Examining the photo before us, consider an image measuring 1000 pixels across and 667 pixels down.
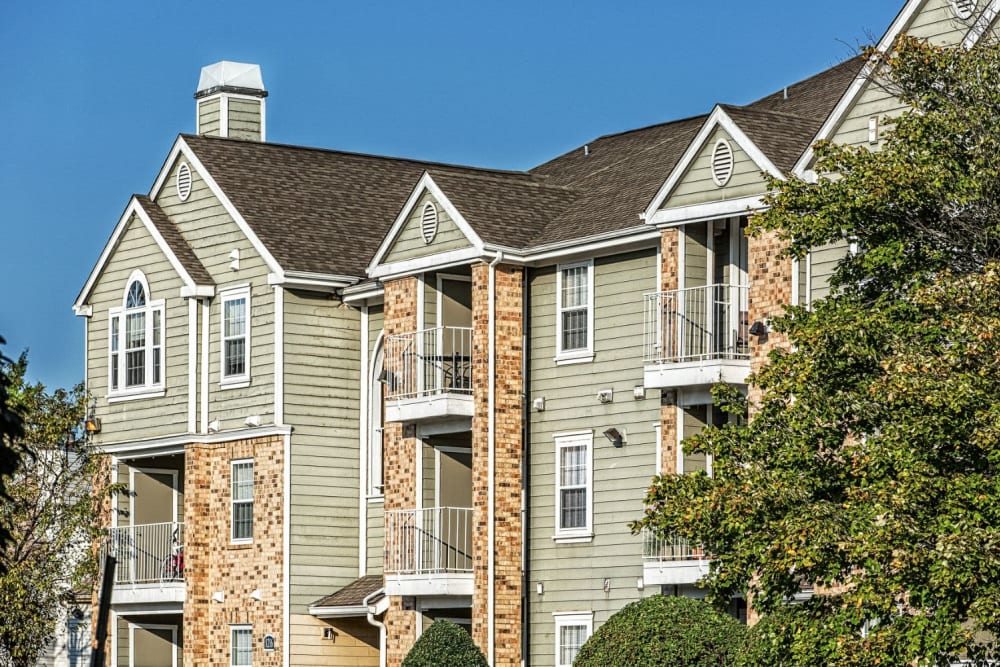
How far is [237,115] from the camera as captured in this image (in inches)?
1844

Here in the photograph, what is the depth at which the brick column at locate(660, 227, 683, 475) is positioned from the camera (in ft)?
108

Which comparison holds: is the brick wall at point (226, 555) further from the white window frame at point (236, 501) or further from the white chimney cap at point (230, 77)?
the white chimney cap at point (230, 77)

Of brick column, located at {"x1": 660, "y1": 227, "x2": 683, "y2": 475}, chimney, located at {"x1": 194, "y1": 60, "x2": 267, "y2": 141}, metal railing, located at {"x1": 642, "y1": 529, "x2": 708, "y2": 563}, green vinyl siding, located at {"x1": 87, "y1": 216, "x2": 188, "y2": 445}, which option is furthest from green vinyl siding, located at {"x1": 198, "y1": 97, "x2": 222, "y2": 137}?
metal railing, located at {"x1": 642, "y1": 529, "x2": 708, "y2": 563}

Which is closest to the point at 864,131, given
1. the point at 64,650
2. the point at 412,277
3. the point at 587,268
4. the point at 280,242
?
the point at 587,268

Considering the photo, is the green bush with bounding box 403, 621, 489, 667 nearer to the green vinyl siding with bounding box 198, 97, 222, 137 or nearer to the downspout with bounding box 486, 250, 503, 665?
the downspout with bounding box 486, 250, 503, 665

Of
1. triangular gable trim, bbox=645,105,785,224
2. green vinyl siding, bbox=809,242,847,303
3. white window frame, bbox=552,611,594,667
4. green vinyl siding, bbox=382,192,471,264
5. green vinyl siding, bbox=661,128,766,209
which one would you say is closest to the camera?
green vinyl siding, bbox=809,242,847,303

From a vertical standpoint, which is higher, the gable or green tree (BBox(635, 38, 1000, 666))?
the gable

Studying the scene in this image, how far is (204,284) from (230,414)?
9.97 ft

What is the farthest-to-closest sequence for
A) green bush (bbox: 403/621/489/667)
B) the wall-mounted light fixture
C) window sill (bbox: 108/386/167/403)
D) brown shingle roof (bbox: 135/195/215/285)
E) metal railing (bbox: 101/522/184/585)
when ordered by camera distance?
1. window sill (bbox: 108/386/167/403)
2. brown shingle roof (bbox: 135/195/215/285)
3. metal railing (bbox: 101/522/184/585)
4. the wall-mounted light fixture
5. green bush (bbox: 403/621/489/667)

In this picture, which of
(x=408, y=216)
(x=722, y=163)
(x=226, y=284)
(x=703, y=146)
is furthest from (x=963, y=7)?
(x=226, y=284)

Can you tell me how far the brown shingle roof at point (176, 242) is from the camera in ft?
141

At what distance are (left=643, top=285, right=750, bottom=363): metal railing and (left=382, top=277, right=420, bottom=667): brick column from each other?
6.59 meters

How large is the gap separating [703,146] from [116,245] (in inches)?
697

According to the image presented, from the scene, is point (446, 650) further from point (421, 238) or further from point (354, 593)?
point (421, 238)
